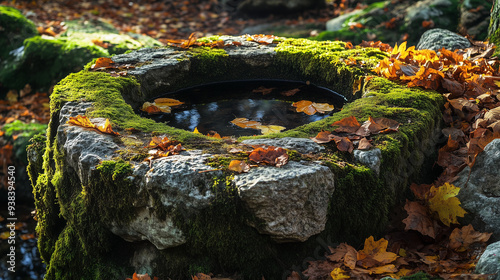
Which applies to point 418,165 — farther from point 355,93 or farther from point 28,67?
point 28,67

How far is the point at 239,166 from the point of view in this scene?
103 inches

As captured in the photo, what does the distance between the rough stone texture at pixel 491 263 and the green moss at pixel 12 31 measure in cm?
740

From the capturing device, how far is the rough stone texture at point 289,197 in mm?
2465

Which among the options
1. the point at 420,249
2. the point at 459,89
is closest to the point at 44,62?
the point at 459,89

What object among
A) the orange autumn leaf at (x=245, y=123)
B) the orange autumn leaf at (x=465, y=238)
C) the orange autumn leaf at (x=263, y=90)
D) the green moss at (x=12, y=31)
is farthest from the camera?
the green moss at (x=12, y=31)

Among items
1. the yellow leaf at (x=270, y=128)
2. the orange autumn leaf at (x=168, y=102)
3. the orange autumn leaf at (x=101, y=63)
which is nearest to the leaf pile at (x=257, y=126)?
the yellow leaf at (x=270, y=128)

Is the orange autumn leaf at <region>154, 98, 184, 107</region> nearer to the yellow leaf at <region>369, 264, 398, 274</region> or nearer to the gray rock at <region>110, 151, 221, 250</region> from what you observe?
the gray rock at <region>110, 151, 221, 250</region>

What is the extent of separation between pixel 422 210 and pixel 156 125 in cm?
185

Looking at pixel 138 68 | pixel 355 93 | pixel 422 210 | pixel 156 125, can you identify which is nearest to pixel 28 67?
pixel 138 68

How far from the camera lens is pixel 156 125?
325 centimetres

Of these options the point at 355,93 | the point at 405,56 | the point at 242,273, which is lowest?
the point at 242,273

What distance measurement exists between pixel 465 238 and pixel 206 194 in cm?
156

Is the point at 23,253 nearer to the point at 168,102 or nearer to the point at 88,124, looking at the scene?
the point at 168,102

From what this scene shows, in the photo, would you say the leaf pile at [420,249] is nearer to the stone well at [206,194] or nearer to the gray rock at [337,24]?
the stone well at [206,194]
